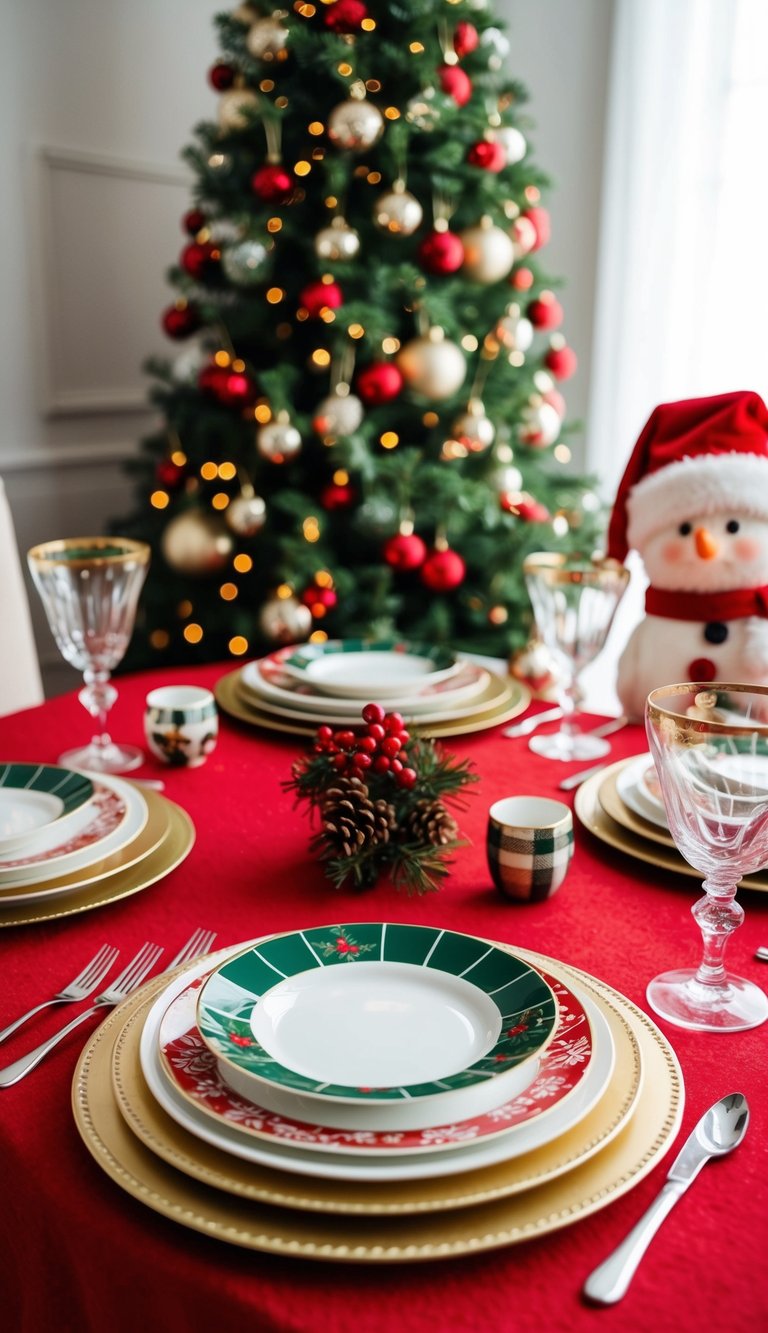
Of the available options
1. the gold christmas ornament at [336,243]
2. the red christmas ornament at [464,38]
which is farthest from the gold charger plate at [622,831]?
the red christmas ornament at [464,38]

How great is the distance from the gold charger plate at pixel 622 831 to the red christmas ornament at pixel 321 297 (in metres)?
1.56

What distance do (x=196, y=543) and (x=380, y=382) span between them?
0.54 m

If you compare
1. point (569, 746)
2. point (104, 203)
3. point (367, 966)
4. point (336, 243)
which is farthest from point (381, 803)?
point (104, 203)

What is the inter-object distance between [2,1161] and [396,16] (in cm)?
241

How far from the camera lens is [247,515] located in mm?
2459

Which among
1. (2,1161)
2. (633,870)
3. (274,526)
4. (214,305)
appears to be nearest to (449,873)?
(633,870)

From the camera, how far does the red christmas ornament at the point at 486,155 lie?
7.91ft

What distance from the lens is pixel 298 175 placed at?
2451 millimetres

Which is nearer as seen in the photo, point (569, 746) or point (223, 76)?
point (569, 746)

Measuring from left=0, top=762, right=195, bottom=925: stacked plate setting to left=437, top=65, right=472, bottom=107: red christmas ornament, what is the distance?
1908 mm

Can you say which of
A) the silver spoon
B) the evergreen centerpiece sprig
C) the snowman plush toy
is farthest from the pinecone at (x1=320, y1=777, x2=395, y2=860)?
the snowman plush toy

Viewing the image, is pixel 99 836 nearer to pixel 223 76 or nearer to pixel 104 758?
pixel 104 758

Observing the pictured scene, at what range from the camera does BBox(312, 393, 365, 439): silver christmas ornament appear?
2389 mm

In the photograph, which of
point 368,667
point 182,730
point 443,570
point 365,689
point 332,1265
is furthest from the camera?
point 443,570
